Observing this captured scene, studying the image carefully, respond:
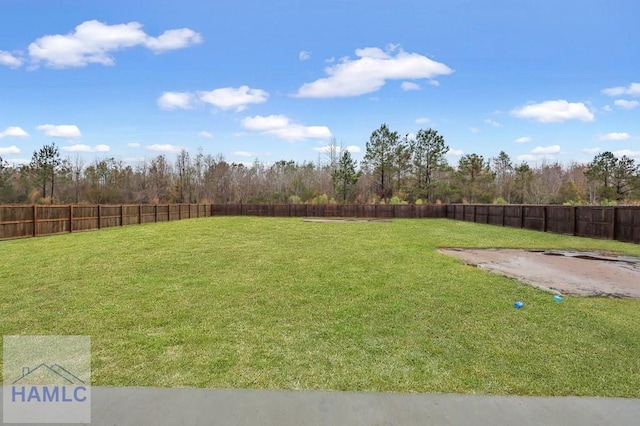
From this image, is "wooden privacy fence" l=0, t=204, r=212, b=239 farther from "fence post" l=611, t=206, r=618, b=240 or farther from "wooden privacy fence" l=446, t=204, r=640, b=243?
"fence post" l=611, t=206, r=618, b=240

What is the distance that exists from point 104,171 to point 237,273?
40.8m

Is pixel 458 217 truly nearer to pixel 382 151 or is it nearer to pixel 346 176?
pixel 382 151

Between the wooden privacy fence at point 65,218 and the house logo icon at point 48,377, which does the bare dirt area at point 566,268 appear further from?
the wooden privacy fence at point 65,218

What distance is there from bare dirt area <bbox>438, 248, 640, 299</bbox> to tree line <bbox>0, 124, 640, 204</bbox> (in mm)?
23910

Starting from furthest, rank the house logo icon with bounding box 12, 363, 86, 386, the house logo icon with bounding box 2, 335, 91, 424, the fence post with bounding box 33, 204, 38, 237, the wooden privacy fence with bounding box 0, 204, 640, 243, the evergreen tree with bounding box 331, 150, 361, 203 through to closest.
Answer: the evergreen tree with bounding box 331, 150, 361, 203
the fence post with bounding box 33, 204, 38, 237
the wooden privacy fence with bounding box 0, 204, 640, 243
the house logo icon with bounding box 12, 363, 86, 386
the house logo icon with bounding box 2, 335, 91, 424

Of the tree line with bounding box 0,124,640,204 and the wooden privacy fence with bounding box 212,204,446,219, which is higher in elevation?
the tree line with bounding box 0,124,640,204

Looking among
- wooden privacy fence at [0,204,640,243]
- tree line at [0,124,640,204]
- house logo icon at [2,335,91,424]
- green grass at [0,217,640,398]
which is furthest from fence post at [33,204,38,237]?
tree line at [0,124,640,204]

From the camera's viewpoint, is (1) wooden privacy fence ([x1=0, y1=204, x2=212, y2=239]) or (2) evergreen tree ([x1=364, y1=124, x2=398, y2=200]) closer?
(1) wooden privacy fence ([x1=0, y1=204, x2=212, y2=239])

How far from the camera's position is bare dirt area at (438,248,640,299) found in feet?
17.2

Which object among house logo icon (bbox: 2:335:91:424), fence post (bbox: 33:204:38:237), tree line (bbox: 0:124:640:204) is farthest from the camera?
tree line (bbox: 0:124:640:204)

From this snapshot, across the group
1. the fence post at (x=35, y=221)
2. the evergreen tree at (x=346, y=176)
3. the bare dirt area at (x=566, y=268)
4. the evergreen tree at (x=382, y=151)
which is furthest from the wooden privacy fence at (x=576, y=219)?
the fence post at (x=35, y=221)

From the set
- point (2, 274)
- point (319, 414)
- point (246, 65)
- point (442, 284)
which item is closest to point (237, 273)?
point (442, 284)

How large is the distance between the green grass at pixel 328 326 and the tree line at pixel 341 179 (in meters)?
28.8

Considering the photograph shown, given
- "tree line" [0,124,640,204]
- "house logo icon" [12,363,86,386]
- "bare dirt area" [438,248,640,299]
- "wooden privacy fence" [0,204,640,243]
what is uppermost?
"tree line" [0,124,640,204]
